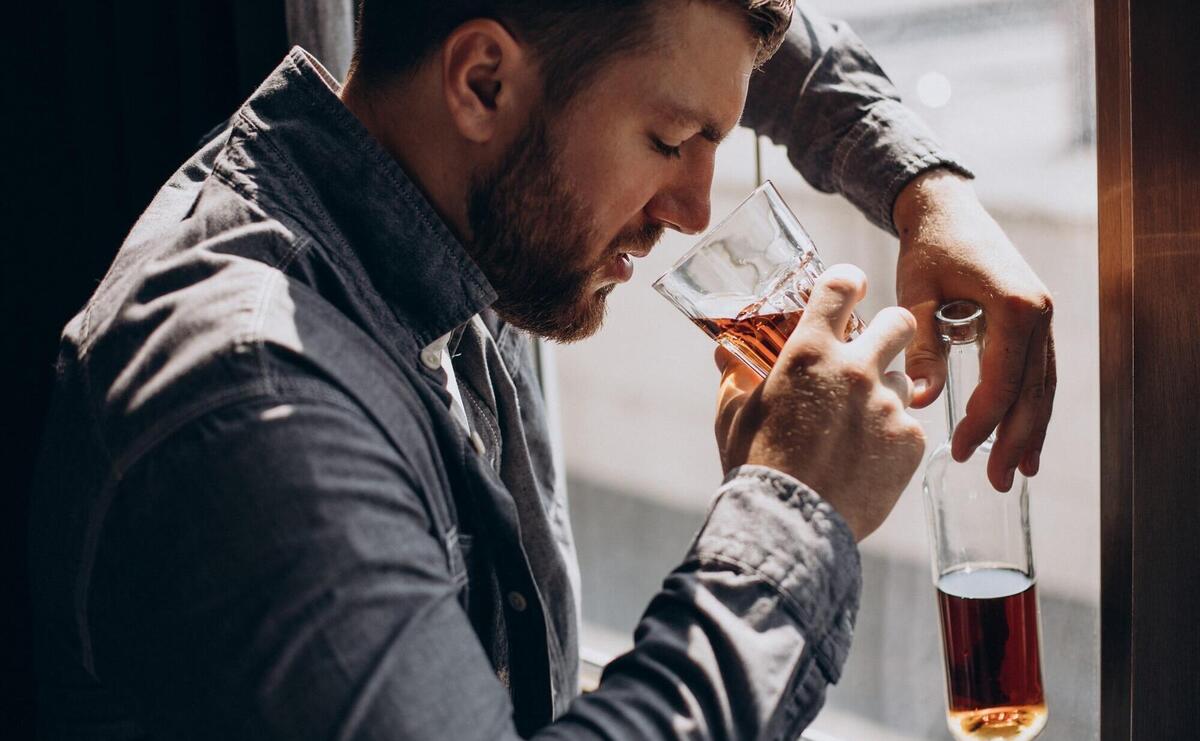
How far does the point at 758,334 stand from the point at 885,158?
324 millimetres

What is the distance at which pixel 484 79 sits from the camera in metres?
0.96

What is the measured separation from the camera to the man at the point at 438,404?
69cm

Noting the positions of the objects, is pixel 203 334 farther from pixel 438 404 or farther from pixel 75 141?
pixel 75 141

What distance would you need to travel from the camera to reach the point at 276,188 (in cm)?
91

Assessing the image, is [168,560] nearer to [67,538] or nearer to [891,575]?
[67,538]

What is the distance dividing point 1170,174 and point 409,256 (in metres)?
0.68

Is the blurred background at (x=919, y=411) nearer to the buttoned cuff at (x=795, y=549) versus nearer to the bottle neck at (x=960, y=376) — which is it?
the bottle neck at (x=960, y=376)

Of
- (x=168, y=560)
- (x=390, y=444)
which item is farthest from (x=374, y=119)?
(x=168, y=560)

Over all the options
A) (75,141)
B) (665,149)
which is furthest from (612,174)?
(75,141)

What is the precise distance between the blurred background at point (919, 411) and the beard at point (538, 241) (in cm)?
47

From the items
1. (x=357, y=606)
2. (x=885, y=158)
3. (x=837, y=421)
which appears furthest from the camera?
(x=885, y=158)

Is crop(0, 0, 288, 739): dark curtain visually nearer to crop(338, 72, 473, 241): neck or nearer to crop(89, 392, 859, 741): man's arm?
crop(338, 72, 473, 241): neck

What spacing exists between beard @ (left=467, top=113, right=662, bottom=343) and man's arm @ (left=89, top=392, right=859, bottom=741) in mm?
309

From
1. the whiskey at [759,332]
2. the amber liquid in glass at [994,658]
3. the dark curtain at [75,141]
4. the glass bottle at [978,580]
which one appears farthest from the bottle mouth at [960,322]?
the dark curtain at [75,141]
